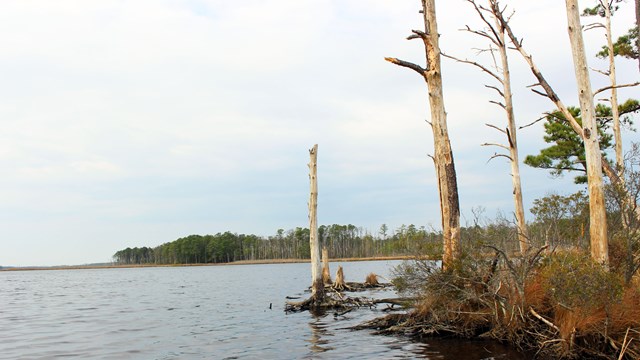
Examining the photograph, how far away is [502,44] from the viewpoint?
18.9 m

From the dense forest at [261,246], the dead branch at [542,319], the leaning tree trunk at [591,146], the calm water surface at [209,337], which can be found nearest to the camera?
the dead branch at [542,319]

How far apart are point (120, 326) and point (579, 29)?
1728 centimetres

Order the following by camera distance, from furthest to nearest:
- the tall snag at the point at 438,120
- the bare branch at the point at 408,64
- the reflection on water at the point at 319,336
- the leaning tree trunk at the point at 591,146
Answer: the tall snag at the point at 438,120, the bare branch at the point at 408,64, the reflection on water at the point at 319,336, the leaning tree trunk at the point at 591,146

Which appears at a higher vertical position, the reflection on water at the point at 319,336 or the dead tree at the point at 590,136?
the dead tree at the point at 590,136

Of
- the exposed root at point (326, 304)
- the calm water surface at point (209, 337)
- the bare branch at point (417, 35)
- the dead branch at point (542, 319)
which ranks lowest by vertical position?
the calm water surface at point (209, 337)

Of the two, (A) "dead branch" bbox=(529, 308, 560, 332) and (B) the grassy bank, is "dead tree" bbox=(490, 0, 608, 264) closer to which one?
(B) the grassy bank

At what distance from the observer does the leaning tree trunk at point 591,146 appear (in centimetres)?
1029

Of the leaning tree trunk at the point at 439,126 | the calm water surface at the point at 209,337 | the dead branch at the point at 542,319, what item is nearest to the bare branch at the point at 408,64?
the leaning tree trunk at the point at 439,126

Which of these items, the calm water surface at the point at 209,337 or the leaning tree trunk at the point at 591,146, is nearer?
the leaning tree trunk at the point at 591,146

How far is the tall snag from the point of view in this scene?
43.7 ft

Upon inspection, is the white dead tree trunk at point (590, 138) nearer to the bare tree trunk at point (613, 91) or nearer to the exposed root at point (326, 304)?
the bare tree trunk at point (613, 91)

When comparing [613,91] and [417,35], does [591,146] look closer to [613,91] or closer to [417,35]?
[417,35]

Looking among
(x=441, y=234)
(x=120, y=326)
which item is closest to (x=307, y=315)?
(x=120, y=326)

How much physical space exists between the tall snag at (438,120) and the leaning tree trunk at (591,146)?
3440 mm
